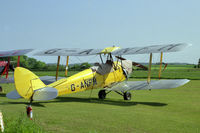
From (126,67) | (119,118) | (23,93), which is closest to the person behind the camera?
(119,118)

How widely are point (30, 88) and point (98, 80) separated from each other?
14.7ft

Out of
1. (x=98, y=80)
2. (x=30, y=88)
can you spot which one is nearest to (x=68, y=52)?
(x=98, y=80)

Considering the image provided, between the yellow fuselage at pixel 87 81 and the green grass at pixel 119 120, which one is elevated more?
the yellow fuselage at pixel 87 81

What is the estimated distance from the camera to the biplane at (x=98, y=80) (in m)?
10.1

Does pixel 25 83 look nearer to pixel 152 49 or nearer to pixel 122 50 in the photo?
pixel 122 50

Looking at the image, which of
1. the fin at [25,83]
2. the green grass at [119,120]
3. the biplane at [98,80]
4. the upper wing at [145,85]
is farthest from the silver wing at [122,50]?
the fin at [25,83]

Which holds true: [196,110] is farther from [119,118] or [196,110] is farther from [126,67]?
[126,67]

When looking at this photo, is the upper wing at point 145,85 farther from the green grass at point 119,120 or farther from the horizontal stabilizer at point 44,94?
the horizontal stabilizer at point 44,94

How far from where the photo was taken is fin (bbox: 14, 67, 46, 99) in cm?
942

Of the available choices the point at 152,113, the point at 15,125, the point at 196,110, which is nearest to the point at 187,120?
the point at 152,113

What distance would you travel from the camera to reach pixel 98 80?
13641 millimetres

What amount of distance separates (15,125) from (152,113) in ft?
17.3

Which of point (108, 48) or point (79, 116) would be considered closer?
point (79, 116)

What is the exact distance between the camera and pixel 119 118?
8859mm
